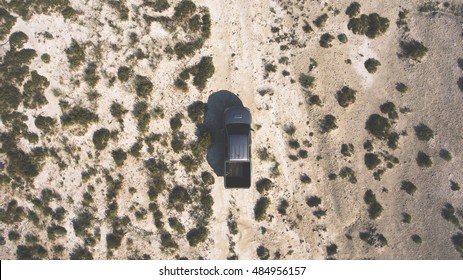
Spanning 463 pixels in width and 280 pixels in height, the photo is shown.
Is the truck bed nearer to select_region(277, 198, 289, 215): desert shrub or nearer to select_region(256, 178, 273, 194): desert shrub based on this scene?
select_region(256, 178, 273, 194): desert shrub

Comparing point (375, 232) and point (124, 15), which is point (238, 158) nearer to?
point (375, 232)

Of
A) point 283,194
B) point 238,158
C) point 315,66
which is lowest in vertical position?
point 283,194

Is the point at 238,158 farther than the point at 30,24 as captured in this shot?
No

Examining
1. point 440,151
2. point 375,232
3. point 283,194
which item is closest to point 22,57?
point 283,194

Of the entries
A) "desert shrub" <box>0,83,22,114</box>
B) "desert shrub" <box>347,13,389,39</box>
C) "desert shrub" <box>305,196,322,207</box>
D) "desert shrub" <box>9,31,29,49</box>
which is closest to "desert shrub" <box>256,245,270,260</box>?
"desert shrub" <box>305,196,322,207</box>

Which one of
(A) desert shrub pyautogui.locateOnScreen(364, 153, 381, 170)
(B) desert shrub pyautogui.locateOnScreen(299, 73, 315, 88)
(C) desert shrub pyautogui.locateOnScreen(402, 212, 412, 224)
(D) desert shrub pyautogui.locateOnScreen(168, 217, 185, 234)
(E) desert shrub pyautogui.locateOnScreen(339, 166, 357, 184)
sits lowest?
(D) desert shrub pyautogui.locateOnScreen(168, 217, 185, 234)
